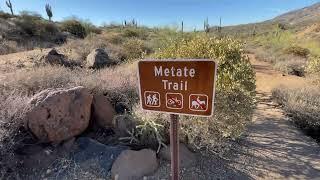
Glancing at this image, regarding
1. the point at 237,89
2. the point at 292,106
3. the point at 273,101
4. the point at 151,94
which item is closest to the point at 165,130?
the point at 237,89

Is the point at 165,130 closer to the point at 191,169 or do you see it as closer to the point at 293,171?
the point at 191,169

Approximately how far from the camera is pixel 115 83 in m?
6.40

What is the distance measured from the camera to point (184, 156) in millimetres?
5098

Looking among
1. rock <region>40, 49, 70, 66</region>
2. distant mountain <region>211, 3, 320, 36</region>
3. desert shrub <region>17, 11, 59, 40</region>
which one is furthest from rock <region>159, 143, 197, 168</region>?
desert shrub <region>17, 11, 59, 40</region>

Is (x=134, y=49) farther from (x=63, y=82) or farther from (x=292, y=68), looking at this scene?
(x=63, y=82)

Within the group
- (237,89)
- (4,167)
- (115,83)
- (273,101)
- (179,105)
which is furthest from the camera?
(273,101)

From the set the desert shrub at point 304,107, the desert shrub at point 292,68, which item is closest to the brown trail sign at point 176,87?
the desert shrub at point 304,107

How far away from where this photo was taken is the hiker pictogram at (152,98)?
9.78ft

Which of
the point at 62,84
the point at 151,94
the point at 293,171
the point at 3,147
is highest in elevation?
the point at 151,94

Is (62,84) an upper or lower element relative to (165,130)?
upper

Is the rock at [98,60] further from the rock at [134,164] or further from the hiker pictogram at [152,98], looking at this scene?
the hiker pictogram at [152,98]

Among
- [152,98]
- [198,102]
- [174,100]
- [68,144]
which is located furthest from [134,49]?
[198,102]

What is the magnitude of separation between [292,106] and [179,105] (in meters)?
5.48

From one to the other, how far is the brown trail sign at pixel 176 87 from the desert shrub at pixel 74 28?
96.3 ft
